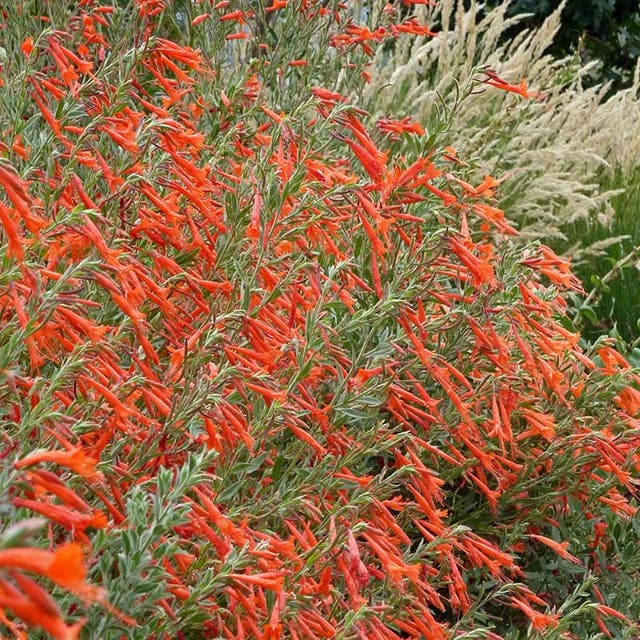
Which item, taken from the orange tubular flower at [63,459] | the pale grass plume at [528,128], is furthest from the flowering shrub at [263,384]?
the pale grass plume at [528,128]

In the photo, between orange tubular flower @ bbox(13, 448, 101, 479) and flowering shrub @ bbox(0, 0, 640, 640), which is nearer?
orange tubular flower @ bbox(13, 448, 101, 479)

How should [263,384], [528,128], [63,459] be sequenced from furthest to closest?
[528,128] → [263,384] → [63,459]

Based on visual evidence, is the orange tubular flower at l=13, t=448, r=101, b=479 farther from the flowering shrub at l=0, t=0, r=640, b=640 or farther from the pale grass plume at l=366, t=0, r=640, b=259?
the pale grass plume at l=366, t=0, r=640, b=259

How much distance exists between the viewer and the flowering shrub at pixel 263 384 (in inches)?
67.4

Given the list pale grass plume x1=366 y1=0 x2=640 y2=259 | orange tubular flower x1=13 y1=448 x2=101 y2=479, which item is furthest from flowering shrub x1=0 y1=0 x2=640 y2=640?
pale grass plume x1=366 y1=0 x2=640 y2=259

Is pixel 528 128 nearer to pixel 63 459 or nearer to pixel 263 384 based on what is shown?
pixel 263 384

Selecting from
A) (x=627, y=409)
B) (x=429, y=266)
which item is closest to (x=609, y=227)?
(x=627, y=409)

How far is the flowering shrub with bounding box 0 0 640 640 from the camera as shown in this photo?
171cm

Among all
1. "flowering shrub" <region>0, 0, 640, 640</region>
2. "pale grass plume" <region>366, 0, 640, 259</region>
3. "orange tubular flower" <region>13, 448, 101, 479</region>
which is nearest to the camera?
"orange tubular flower" <region>13, 448, 101, 479</region>

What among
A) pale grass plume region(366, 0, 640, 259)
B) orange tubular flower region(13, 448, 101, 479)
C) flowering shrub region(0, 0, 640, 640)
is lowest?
pale grass plume region(366, 0, 640, 259)

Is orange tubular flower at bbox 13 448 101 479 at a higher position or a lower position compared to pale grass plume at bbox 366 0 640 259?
higher

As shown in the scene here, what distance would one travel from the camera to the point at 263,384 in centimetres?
209

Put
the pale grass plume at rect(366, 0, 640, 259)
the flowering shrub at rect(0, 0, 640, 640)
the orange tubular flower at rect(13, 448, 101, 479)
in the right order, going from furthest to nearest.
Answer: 1. the pale grass plume at rect(366, 0, 640, 259)
2. the flowering shrub at rect(0, 0, 640, 640)
3. the orange tubular flower at rect(13, 448, 101, 479)

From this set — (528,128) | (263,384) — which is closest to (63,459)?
(263,384)
